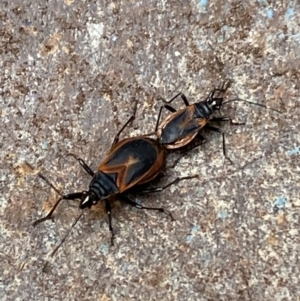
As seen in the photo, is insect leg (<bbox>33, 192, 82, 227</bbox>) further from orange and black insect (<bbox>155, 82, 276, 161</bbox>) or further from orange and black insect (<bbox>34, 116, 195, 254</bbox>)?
orange and black insect (<bbox>155, 82, 276, 161</bbox>)

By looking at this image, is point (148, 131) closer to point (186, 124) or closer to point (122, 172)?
point (186, 124)

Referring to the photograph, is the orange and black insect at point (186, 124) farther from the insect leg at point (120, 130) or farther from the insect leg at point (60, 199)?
the insect leg at point (60, 199)

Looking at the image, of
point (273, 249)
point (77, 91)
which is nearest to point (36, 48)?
point (77, 91)

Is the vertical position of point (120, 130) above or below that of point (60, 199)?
above

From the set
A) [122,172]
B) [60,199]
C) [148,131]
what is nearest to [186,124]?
[148,131]

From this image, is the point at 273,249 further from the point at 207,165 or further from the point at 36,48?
the point at 36,48
